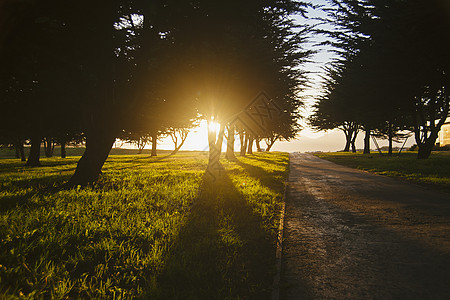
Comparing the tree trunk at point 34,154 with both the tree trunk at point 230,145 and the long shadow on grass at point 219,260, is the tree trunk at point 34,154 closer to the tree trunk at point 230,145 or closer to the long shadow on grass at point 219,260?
the tree trunk at point 230,145

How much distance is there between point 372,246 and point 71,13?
8.66m

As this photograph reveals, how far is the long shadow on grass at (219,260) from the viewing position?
288 centimetres

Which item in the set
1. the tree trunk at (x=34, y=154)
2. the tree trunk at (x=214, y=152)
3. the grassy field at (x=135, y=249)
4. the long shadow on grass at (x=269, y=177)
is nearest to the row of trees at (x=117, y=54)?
the tree trunk at (x=214, y=152)

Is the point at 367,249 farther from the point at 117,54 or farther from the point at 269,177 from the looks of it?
the point at 117,54

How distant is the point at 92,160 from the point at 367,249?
9392 mm

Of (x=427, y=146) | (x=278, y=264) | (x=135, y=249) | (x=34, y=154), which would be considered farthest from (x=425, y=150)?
(x=34, y=154)

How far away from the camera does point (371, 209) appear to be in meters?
6.36

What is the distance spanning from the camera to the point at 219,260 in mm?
3537

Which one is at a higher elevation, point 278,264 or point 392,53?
point 392,53

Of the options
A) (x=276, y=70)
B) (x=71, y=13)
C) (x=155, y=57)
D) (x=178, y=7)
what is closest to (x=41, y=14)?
(x=71, y=13)

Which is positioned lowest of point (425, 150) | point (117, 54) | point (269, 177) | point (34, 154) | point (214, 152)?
point (269, 177)

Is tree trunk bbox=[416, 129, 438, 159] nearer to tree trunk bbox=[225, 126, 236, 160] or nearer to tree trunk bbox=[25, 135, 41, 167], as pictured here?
tree trunk bbox=[225, 126, 236, 160]

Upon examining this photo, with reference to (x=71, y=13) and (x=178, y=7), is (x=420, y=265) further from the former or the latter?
(x=71, y=13)

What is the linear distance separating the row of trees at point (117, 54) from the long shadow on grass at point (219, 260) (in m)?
5.27
